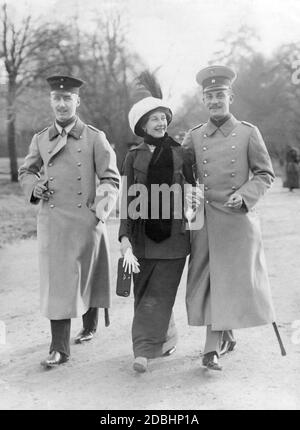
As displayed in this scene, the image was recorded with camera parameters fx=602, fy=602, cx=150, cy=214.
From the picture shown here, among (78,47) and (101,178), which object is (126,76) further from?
(101,178)

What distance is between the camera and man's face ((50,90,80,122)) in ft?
14.7

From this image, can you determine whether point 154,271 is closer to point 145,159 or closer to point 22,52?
point 145,159

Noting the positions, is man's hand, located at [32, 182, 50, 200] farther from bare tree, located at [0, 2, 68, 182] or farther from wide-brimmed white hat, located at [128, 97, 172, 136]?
bare tree, located at [0, 2, 68, 182]

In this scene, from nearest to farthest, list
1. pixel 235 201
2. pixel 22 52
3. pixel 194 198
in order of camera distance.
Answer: pixel 235 201, pixel 194 198, pixel 22 52

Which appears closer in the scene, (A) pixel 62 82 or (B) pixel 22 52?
(A) pixel 62 82

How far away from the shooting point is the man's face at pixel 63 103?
14.7 ft

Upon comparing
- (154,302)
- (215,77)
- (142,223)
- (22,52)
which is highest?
(22,52)

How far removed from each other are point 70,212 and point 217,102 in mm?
1325

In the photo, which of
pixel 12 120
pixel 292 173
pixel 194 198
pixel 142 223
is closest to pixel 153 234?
pixel 142 223

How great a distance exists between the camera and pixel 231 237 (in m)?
4.16

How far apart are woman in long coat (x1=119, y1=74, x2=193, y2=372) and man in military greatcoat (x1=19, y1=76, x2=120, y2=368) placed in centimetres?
35

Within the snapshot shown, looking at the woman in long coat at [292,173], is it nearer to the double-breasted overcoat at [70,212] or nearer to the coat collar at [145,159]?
the double-breasted overcoat at [70,212]

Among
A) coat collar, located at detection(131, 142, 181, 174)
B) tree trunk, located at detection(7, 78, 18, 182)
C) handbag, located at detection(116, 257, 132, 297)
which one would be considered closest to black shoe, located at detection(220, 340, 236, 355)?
handbag, located at detection(116, 257, 132, 297)

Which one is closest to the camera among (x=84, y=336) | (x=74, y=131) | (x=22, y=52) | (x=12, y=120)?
(x=74, y=131)
